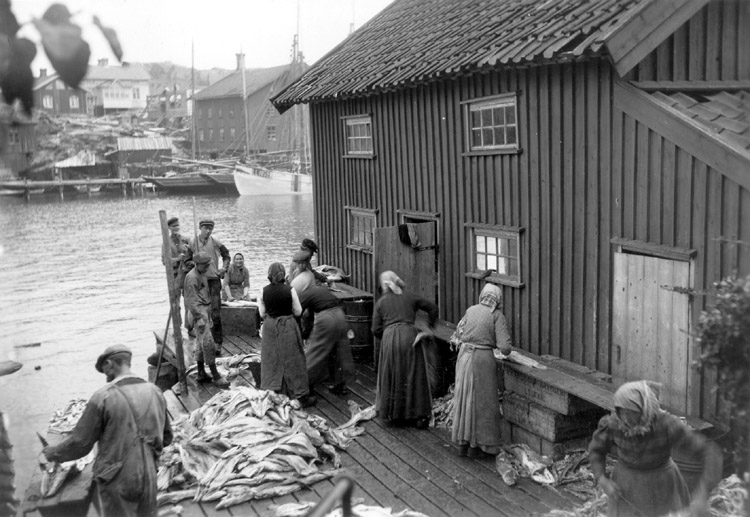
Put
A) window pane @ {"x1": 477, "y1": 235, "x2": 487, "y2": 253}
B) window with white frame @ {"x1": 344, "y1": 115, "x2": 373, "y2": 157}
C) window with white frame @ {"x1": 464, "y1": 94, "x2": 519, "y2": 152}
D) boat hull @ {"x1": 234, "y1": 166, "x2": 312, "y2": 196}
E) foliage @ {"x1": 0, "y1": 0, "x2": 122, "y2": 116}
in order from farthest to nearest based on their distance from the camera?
boat hull @ {"x1": 234, "y1": 166, "x2": 312, "y2": 196}, window with white frame @ {"x1": 344, "y1": 115, "x2": 373, "y2": 157}, window pane @ {"x1": 477, "y1": 235, "x2": 487, "y2": 253}, window with white frame @ {"x1": 464, "y1": 94, "x2": 519, "y2": 152}, foliage @ {"x1": 0, "y1": 0, "x2": 122, "y2": 116}

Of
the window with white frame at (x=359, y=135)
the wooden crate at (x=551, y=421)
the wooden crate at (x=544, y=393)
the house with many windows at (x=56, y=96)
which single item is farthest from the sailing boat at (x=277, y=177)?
the house with many windows at (x=56, y=96)

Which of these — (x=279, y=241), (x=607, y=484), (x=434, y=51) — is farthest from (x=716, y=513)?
(x=279, y=241)

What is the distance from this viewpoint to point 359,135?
15.0 metres

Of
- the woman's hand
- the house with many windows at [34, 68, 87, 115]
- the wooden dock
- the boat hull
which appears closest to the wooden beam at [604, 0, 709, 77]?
the woman's hand

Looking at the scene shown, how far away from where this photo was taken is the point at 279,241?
4341 cm

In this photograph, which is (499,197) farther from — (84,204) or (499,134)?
(84,204)

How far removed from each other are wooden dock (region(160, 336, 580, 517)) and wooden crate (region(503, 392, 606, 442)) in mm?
632

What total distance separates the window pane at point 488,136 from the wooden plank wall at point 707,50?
111 inches

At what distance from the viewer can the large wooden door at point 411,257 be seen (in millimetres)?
11953

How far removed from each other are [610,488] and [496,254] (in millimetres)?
5509

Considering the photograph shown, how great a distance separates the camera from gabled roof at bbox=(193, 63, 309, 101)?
3022 inches

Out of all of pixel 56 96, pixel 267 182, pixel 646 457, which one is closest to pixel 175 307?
pixel 646 457

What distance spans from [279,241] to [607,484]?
38483 mm

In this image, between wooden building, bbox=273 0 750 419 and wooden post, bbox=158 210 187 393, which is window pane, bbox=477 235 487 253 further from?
wooden post, bbox=158 210 187 393
